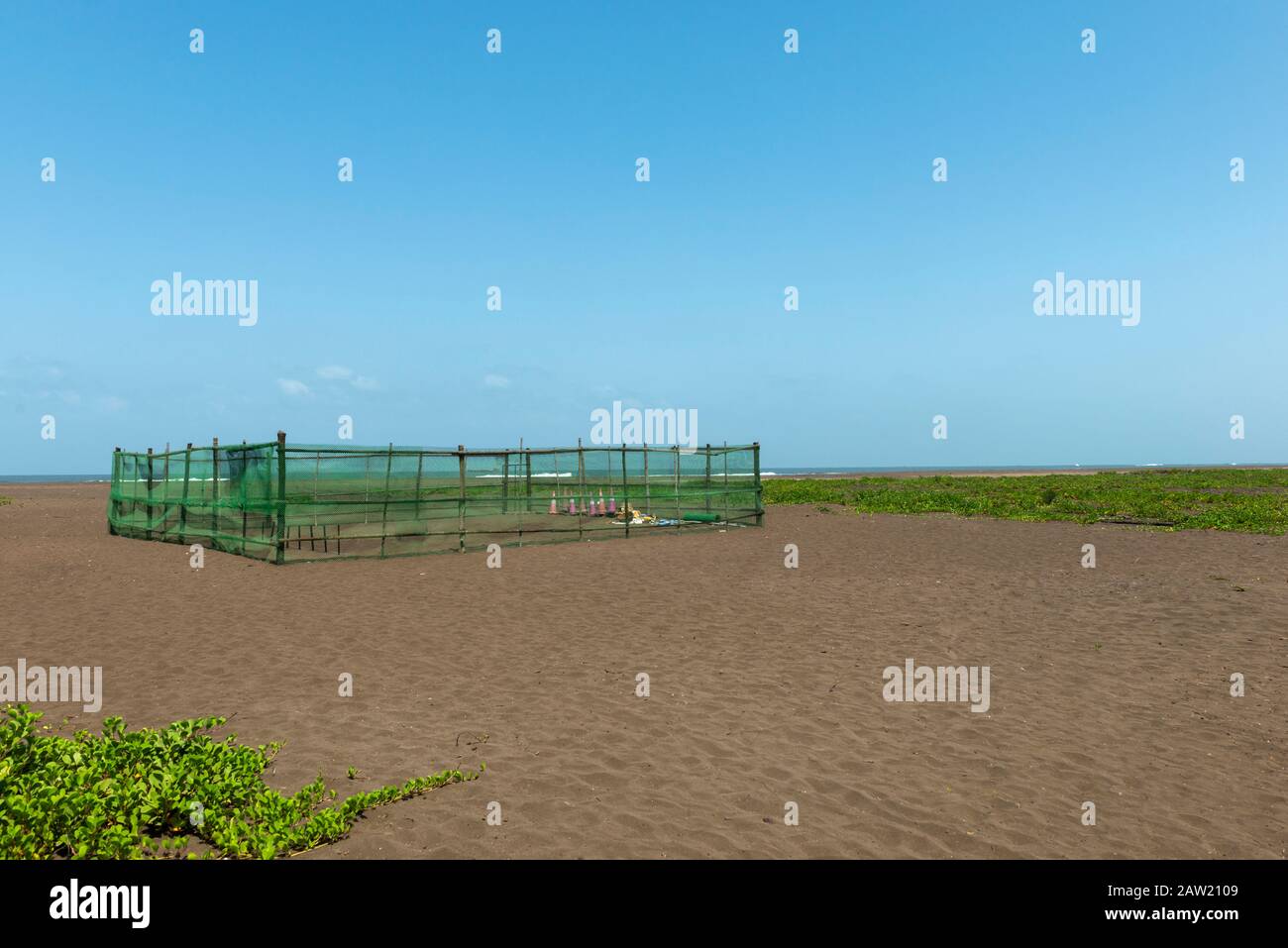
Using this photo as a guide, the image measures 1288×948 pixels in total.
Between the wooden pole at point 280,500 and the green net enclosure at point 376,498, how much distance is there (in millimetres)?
22

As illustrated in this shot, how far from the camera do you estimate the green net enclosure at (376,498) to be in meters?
16.6

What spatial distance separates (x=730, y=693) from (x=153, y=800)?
15.2 ft

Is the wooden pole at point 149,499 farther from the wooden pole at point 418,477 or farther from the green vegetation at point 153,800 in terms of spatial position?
the green vegetation at point 153,800

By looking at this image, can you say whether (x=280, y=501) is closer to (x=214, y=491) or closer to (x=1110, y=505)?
(x=214, y=491)

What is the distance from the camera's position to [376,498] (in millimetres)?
18094

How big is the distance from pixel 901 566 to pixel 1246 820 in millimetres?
10157

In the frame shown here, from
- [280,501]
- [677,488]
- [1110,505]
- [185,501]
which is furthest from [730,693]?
[1110,505]

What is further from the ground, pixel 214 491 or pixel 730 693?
pixel 214 491

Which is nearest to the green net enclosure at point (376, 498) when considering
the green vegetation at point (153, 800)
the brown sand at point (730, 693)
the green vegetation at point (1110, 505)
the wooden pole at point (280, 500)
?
the wooden pole at point (280, 500)

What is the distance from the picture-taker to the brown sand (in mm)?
4535
